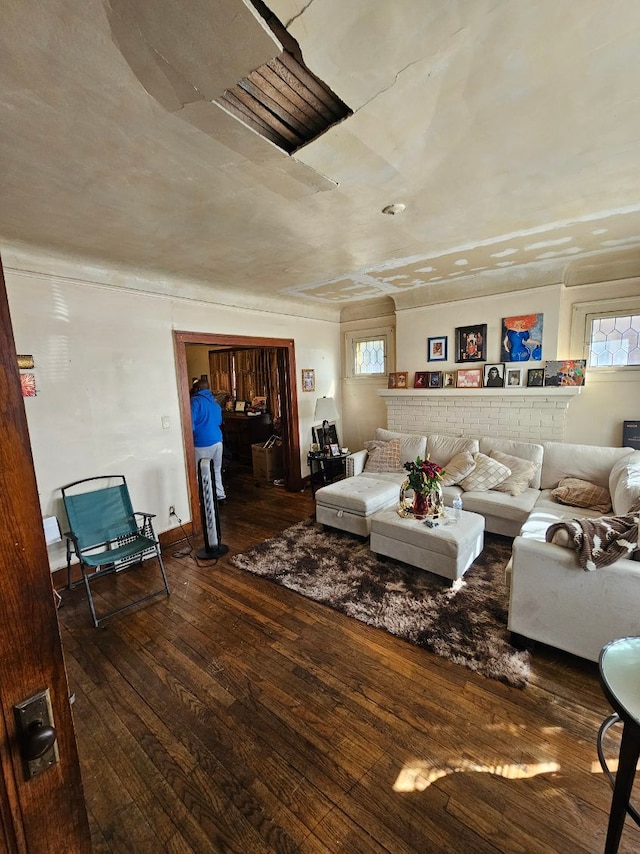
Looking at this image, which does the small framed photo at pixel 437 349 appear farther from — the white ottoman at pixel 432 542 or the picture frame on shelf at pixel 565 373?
the white ottoman at pixel 432 542

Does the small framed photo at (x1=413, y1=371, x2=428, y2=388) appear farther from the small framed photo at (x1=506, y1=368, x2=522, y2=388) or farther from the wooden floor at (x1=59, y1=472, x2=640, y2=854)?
the wooden floor at (x1=59, y1=472, x2=640, y2=854)

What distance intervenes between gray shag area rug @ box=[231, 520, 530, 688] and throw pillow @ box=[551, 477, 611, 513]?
0.65 metres

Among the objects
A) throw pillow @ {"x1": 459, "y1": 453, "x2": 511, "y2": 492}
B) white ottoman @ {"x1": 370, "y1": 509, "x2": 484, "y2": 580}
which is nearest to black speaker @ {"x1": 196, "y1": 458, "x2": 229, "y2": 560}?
white ottoman @ {"x1": 370, "y1": 509, "x2": 484, "y2": 580}

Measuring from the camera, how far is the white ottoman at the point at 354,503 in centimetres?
346

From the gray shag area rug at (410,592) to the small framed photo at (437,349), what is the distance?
2271 mm

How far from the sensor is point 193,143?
59.9 inches

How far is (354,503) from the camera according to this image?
3494 mm

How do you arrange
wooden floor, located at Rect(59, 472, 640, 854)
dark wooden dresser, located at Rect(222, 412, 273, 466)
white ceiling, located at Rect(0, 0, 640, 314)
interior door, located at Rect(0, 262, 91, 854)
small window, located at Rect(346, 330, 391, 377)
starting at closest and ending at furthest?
interior door, located at Rect(0, 262, 91, 854), white ceiling, located at Rect(0, 0, 640, 314), wooden floor, located at Rect(59, 472, 640, 854), small window, located at Rect(346, 330, 391, 377), dark wooden dresser, located at Rect(222, 412, 273, 466)

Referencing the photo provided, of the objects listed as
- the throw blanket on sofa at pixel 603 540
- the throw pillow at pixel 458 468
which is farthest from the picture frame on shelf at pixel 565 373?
the throw blanket on sofa at pixel 603 540

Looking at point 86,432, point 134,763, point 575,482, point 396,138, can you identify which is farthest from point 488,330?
point 134,763

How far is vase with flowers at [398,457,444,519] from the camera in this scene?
2980 mm

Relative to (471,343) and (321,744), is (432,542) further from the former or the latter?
(471,343)

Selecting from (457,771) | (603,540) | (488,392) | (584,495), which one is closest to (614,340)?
(488,392)

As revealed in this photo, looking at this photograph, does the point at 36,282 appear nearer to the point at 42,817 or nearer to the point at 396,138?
the point at 396,138
